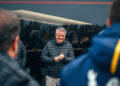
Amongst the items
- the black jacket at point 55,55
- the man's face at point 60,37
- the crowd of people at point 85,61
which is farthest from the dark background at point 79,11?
the crowd of people at point 85,61

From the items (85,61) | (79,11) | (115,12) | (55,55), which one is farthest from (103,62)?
(79,11)

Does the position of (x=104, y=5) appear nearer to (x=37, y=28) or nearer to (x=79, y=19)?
(x=79, y=19)

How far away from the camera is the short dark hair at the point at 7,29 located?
1.19 metres

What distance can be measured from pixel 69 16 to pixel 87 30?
435mm

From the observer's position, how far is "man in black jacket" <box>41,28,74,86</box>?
12.1 ft

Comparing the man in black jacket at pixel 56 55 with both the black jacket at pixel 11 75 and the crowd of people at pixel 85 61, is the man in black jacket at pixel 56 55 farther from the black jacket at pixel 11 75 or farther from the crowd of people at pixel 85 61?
the black jacket at pixel 11 75

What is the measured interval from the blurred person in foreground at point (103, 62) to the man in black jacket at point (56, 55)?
7.60 ft

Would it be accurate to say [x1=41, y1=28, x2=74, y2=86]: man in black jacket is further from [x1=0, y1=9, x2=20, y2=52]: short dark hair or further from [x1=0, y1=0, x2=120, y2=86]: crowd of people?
[x1=0, y1=9, x2=20, y2=52]: short dark hair

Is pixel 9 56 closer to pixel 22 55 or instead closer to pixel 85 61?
pixel 85 61

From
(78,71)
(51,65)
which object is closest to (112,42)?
(78,71)

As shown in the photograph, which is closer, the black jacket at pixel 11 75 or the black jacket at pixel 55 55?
the black jacket at pixel 11 75

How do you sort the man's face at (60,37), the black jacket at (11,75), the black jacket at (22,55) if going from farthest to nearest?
the man's face at (60,37) → the black jacket at (22,55) → the black jacket at (11,75)

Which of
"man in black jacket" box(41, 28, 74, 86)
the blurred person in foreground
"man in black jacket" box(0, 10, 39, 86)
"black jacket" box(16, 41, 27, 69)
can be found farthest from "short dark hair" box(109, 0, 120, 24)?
"black jacket" box(16, 41, 27, 69)

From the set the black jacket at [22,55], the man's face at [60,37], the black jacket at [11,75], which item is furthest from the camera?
the man's face at [60,37]
